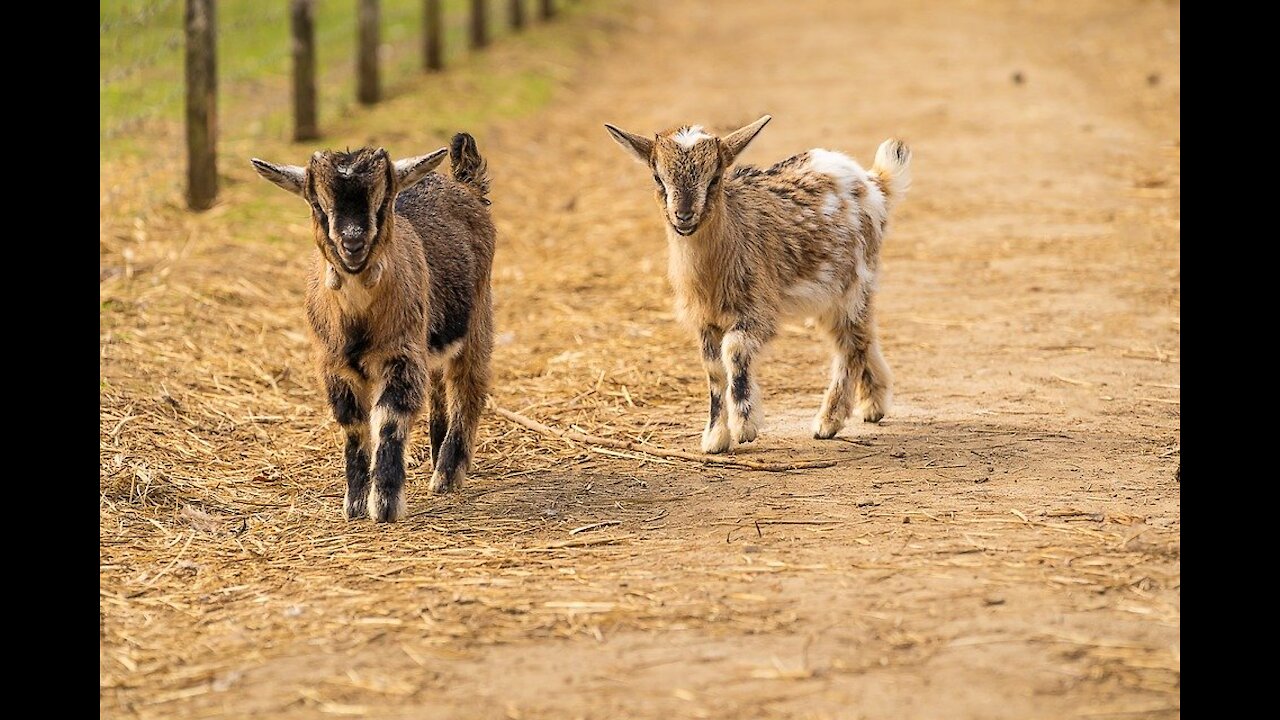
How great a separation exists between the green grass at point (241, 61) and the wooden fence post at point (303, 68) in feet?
1.57

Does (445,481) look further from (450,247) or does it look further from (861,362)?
(861,362)

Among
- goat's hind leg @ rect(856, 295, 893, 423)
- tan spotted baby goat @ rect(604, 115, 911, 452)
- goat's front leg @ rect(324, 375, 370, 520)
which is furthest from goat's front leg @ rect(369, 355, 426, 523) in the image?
goat's hind leg @ rect(856, 295, 893, 423)

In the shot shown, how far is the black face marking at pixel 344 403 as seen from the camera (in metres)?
6.71

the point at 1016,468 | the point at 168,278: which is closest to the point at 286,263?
the point at 168,278

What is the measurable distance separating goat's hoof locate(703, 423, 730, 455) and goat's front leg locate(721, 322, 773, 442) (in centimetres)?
4

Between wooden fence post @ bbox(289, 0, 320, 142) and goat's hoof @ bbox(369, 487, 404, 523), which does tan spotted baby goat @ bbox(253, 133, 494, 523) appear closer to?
goat's hoof @ bbox(369, 487, 404, 523)

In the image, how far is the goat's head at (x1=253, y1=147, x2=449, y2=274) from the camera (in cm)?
629

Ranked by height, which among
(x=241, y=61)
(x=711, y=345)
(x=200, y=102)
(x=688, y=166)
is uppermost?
(x=241, y=61)

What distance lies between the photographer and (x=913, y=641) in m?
5.00

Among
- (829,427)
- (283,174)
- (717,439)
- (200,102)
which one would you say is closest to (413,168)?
(283,174)

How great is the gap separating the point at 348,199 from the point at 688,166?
1794mm

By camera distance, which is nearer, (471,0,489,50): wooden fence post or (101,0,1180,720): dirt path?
(101,0,1180,720): dirt path

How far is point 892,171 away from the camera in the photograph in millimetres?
8586
